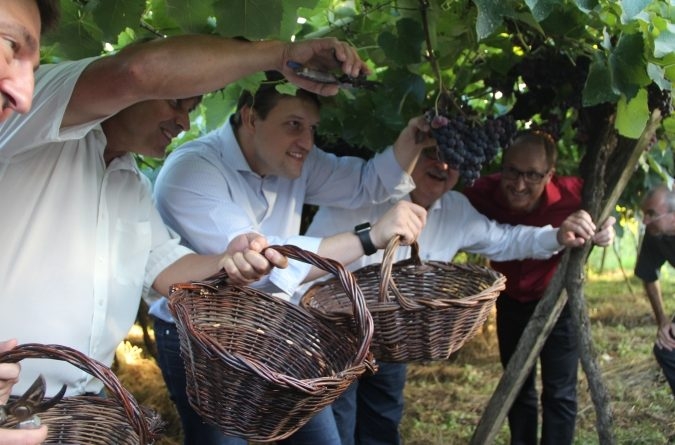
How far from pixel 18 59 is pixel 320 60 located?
0.81 metres

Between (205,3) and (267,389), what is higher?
(205,3)

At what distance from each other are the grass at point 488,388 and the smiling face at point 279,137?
5.36 ft

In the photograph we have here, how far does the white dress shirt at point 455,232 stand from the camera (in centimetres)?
274

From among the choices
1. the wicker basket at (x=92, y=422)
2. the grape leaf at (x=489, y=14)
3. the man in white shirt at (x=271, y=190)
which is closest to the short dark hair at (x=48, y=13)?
the wicker basket at (x=92, y=422)

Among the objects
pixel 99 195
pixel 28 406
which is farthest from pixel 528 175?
pixel 28 406

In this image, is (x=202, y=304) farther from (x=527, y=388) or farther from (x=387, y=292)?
(x=527, y=388)

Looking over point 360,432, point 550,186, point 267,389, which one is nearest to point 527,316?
point 550,186

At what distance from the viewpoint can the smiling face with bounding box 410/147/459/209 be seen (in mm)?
2668

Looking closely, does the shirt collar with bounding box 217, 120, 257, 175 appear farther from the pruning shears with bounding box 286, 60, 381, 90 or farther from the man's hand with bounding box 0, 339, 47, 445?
the man's hand with bounding box 0, 339, 47, 445

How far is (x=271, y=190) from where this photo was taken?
232 cm

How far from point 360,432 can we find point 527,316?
35.4 inches

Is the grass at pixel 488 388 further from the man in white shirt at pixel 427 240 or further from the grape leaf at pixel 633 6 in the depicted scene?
the grape leaf at pixel 633 6

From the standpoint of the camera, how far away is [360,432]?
308cm

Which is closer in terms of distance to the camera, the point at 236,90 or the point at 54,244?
the point at 54,244
